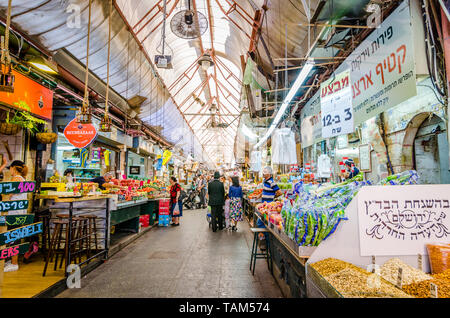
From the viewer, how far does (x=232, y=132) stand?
22.2 m

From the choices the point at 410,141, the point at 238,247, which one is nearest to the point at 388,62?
the point at 410,141

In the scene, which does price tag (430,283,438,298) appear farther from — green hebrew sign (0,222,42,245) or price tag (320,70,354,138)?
green hebrew sign (0,222,42,245)

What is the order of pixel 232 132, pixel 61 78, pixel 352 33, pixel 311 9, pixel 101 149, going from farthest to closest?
1. pixel 232 132
2. pixel 101 149
3. pixel 61 78
4. pixel 352 33
5. pixel 311 9

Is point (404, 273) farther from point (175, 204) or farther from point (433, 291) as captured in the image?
point (175, 204)

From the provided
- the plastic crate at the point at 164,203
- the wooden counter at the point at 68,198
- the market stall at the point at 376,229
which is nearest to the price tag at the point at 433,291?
the market stall at the point at 376,229

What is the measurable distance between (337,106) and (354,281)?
286 centimetres

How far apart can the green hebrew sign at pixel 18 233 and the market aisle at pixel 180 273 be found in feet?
5.60

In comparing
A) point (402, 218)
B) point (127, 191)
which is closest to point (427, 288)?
point (402, 218)

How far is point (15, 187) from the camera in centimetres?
213

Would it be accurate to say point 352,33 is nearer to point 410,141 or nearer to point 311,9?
point 311,9

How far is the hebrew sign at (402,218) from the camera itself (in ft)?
6.88

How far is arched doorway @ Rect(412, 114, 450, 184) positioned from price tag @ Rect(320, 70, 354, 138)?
1.87m

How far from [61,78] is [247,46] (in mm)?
5431
